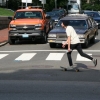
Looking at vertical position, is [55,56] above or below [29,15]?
below

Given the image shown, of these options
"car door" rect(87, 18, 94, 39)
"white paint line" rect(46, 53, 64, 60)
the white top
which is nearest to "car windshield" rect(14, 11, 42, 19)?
→ "car door" rect(87, 18, 94, 39)

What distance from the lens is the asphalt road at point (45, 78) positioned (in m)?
9.66

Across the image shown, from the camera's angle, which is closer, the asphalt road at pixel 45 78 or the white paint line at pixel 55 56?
the asphalt road at pixel 45 78

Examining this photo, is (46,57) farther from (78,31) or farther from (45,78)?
(45,78)

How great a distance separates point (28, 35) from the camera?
23.2m

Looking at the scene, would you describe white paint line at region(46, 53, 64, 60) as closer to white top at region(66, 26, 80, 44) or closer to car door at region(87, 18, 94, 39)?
car door at region(87, 18, 94, 39)

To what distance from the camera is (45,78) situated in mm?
12273

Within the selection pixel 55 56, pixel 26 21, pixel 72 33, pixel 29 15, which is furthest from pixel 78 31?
pixel 72 33

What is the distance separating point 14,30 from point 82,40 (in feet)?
15.6

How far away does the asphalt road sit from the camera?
9.66 m

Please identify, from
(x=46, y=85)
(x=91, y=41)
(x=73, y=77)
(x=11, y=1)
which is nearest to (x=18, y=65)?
(x=73, y=77)

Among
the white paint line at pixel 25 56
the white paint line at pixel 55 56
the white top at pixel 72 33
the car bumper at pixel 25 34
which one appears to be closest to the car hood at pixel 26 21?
the car bumper at pixel 25 34

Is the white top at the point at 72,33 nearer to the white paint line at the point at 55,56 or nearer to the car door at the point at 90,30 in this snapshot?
the white paint line at the point at 55,56

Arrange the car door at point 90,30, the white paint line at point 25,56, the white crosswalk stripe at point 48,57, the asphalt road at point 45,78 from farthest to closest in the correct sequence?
the car door at point 90,30
the white paint line at point 25,56
the white crosswalk stripe at point 48,57
the asphalt road at point 45,78
